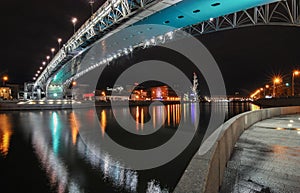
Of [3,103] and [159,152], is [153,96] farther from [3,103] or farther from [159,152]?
[159,152]

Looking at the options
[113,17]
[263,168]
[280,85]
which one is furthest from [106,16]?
[280,85]

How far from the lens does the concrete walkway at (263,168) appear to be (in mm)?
4215

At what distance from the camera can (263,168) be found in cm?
520

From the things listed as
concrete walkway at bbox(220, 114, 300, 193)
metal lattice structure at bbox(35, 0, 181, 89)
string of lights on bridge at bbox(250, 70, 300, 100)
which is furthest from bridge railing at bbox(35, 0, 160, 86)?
string of lights on bridge at bbox(250, 70, 300, 100)

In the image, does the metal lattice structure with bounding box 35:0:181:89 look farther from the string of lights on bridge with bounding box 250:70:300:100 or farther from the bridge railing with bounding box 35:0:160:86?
the string of lights on bridge with bounding box 250:70:300:100

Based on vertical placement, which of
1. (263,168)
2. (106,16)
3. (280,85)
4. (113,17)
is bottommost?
(263,168)

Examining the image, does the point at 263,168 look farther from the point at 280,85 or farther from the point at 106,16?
the point at 280,85

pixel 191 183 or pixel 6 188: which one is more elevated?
pixel 191 183

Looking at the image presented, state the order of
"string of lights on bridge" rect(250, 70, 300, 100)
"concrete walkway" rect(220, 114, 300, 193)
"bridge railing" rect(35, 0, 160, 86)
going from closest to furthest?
"concrete walkway" rect(220, 114, 300, 193)
"bridge railing" rect(35, 0, 160, 86)
"string of lights on bridge" rect(250, 70, 300, 100)

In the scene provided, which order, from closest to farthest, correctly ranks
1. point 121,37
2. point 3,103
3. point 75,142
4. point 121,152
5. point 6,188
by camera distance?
1. point 6,188
2. point 121,152
3. point 75,142
4. point 121,37
5. point 3,103

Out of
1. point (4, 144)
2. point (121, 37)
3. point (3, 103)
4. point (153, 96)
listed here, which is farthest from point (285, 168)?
point (153, 96)

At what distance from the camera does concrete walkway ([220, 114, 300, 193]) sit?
4.21 m

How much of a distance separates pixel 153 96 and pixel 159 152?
14517 centimetres

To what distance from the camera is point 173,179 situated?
561cm
